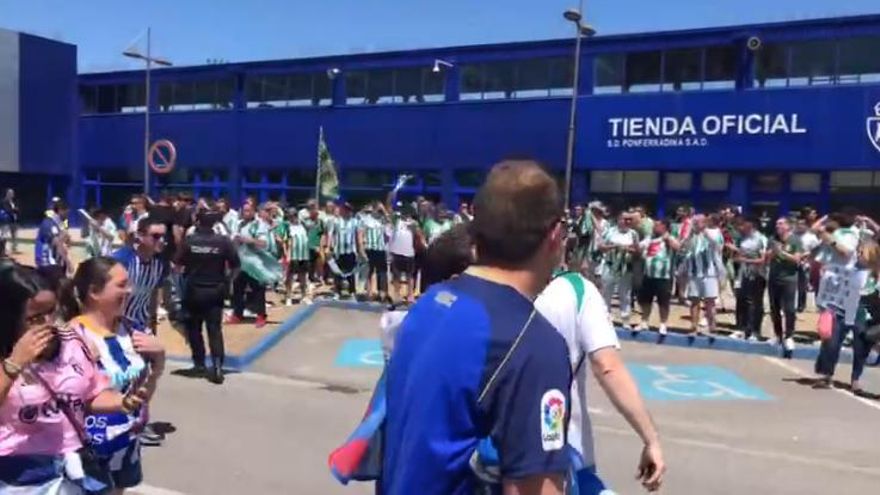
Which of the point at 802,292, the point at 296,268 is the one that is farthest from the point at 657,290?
the point at 296,268

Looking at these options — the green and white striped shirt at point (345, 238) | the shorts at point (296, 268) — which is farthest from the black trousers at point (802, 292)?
the shorts at point (296, 268)

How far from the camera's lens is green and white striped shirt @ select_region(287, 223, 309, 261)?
17.5 m

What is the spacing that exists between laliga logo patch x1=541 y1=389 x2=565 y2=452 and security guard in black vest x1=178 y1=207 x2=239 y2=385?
845 cm

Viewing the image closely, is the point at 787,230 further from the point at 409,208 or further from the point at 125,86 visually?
the point at 125,86

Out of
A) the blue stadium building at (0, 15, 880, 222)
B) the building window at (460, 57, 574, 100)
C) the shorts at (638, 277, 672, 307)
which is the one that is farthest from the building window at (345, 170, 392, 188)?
the shorts at (638, 277, 672, 307)

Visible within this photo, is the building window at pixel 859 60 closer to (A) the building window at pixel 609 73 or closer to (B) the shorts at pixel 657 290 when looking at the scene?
(A) the building window at pixel 609 73

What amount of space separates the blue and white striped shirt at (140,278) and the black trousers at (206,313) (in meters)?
2.59

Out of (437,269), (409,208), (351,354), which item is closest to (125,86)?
(409,208)

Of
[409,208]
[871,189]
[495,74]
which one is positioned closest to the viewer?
[409,208]

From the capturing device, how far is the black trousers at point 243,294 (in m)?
14.7

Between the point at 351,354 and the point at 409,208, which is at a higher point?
the point at 409,208

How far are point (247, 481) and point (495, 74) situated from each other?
27.0 meters

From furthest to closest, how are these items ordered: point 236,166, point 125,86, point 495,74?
point 125,86 → point 236,166 → point 495,74

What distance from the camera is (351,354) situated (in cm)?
1288
